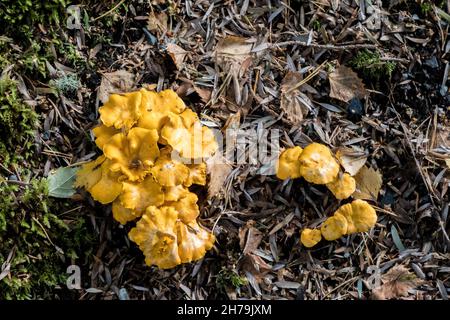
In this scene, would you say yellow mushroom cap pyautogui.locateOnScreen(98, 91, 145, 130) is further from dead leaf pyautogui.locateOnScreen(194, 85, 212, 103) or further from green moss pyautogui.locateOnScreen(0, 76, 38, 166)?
A: green moss pyautogui.locateOnScreen(0, 76, 38, 166)

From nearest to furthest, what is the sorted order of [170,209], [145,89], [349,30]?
[170,209] < [145,89] < [349,30]

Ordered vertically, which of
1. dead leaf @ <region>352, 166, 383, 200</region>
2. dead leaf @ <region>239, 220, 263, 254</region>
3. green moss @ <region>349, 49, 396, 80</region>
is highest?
green moss @ <region>349, 49, 396, 80</region>

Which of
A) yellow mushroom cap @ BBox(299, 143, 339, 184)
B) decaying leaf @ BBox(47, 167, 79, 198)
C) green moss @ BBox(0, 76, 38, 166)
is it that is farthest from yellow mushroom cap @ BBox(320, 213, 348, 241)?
green moss @ BBox(0, 76, 38, 166)

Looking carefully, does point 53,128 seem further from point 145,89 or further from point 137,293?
point 137,293

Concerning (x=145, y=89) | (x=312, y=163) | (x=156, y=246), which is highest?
(x=145, y=89)

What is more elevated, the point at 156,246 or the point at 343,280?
the point at 156,246

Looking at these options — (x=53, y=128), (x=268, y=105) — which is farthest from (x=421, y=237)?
(x=53, y=128)

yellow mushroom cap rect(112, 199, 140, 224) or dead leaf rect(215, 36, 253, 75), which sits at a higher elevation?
dead leaf rect(215, 36, 253, 75)
